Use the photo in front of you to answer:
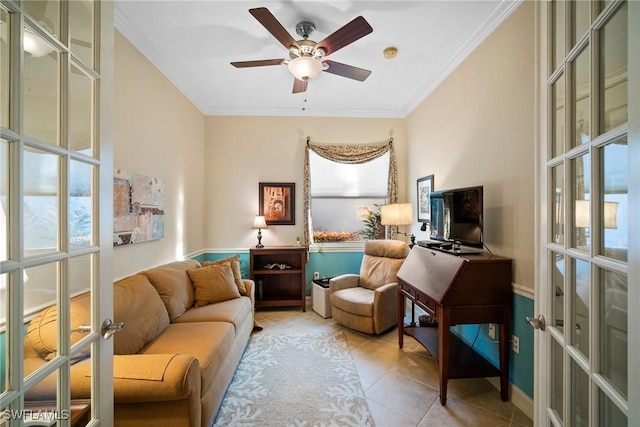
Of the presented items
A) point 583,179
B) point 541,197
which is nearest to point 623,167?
point 583,179

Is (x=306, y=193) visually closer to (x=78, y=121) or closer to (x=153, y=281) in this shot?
(x=153, y=281)

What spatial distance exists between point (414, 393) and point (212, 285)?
2035 mm

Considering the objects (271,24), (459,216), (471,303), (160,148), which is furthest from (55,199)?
(459,216)

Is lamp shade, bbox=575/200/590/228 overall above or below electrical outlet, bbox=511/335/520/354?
above

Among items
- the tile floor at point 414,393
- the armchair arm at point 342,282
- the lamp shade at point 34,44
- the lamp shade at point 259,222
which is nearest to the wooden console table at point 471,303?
the tile floor at point 414,393

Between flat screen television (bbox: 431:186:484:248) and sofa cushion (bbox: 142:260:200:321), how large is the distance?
8.15ft

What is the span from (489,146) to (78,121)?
8.64ft

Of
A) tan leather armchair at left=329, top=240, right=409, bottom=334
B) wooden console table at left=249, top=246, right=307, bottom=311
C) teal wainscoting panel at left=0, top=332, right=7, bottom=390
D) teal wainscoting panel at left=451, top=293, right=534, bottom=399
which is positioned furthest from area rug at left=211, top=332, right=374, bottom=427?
teal wainscoting panel at left=0, top=332, right=7, bottom=390

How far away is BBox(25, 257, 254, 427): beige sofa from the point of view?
925 millimetres

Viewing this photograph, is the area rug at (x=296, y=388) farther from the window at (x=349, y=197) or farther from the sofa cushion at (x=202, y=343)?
the window at (x=349, y=197)

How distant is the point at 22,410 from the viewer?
2.28ft

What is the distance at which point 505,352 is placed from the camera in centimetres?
195

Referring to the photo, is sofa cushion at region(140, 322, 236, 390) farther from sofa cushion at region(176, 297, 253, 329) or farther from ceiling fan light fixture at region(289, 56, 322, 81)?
ceiling fan light fixture at region(289, 56, 322, 81)

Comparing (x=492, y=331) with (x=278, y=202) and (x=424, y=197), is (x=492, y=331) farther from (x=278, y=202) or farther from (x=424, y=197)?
(x=278, y=202)
